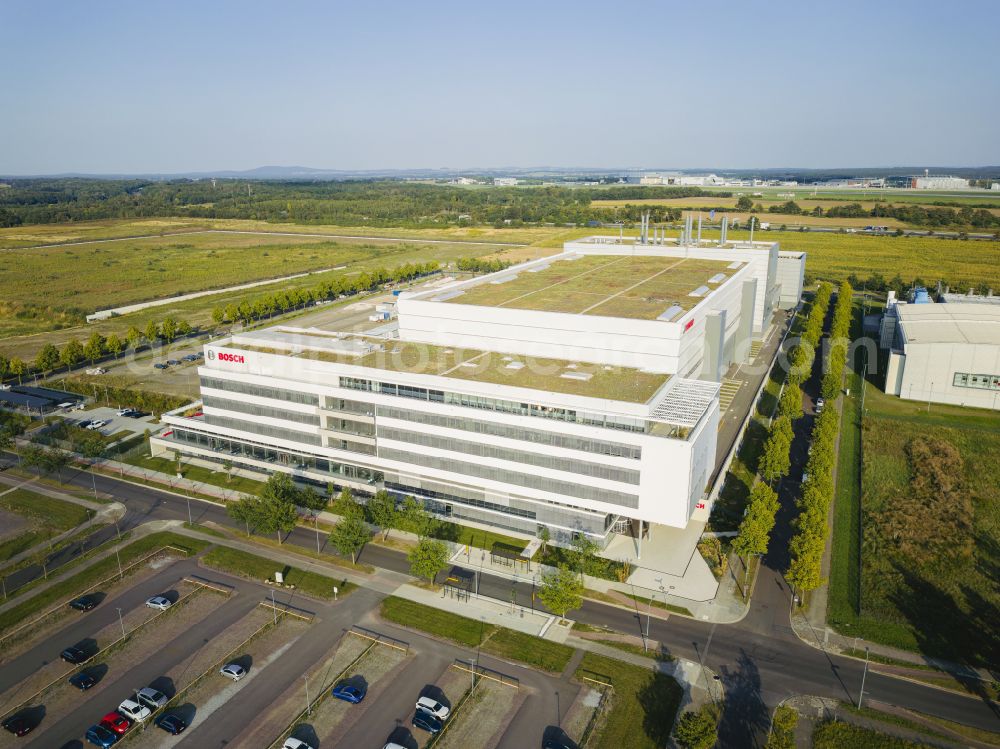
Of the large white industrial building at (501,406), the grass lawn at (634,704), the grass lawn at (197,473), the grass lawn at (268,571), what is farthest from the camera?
the grass lawn at (197,473)

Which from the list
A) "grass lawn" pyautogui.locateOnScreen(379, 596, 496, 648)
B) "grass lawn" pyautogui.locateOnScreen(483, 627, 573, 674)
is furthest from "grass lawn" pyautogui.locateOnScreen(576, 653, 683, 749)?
"grass lawn" pyautogui.locateOnScreen(379, 596, 496, 648)

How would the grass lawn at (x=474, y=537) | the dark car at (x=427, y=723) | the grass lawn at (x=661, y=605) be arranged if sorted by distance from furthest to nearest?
the grass lawn at (x=474, y=537) < the grass lawn at (x=661, y=605) < the dark car at (x=427, y=723)

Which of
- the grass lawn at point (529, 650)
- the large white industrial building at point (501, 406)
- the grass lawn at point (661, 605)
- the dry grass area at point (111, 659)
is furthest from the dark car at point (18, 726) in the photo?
the grass lawn at point (661, 605)

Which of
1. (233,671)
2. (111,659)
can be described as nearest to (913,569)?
(233,671)

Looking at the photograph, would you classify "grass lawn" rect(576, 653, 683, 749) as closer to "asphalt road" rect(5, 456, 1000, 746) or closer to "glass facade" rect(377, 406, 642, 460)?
"asphalt road" rect(5, 456, 1000, 746)

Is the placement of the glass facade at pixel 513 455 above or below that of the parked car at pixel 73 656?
above

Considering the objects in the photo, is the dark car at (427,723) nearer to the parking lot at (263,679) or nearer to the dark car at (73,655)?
the parking lot at (263,679)

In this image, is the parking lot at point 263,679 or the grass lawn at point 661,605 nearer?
the parking lot at point 263,679
